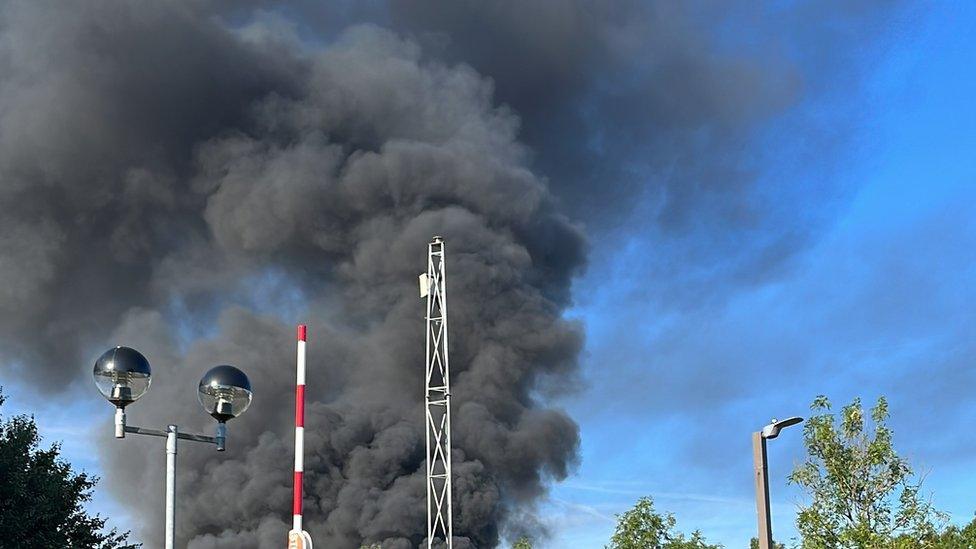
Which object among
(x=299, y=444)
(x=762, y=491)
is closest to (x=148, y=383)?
→ (x=299, y=444)

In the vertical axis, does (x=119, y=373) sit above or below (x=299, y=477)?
above

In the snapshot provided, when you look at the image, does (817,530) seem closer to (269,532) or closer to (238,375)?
(238,375)

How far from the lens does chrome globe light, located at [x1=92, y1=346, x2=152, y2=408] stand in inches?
312

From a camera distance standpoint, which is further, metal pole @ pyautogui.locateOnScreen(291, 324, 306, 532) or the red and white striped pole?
metal pole @ pyautogui.locateOnScreen(291, 324, 306, 532)

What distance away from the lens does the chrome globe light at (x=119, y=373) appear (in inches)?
312

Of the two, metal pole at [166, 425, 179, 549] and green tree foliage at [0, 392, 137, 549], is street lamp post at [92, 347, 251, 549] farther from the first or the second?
green tree foliage at [0, 392, 137, 549]

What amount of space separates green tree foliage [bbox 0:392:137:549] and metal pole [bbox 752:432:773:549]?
49.3 feet

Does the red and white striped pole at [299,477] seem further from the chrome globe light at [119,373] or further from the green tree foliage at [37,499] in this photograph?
the green tree foliage at [37,499]

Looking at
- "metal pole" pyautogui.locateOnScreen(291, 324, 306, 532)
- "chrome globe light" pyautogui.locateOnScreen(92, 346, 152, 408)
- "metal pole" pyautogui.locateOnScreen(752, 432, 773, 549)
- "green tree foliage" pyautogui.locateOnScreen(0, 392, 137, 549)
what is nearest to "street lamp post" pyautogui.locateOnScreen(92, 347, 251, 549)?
"chrome globe light" pyautogui.locateOnScreen(92, 346, 152, 408)

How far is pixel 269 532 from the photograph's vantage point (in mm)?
41438

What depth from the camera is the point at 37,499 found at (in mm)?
21922

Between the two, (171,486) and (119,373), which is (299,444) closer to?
(171,486)

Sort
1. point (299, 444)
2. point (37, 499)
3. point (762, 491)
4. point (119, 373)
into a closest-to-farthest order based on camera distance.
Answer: point (119, 373), point (299, 444), point (762, 491), point (37, 499)

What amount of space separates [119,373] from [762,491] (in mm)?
7431
